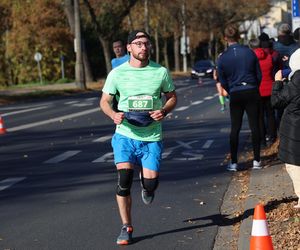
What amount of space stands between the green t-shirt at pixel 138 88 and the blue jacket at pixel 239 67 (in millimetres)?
3546

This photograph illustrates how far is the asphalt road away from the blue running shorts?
0.72 meters

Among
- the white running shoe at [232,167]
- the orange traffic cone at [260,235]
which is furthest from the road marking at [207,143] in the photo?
the orange traffic cone at [260,235]

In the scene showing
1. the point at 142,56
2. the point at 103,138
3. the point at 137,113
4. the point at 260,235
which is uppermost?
the point at 142,56

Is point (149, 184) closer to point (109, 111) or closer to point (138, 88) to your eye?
point (109, 111)

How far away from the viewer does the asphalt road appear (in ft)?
21.3

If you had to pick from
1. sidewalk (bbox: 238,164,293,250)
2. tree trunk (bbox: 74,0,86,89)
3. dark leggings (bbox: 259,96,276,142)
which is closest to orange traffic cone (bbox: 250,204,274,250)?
sidewalk (bbox: 238,164,293,250)

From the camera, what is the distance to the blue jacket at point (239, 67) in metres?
9.57

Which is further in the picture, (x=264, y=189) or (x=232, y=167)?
(x=232, y=167)

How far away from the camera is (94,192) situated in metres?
8.77

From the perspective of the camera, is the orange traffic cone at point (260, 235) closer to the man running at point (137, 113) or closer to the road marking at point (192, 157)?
the man running at point (137, 113)

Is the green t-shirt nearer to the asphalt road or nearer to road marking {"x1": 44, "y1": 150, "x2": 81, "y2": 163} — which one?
the asphalt road

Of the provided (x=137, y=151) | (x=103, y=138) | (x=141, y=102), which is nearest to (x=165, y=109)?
(x=141, y=102)

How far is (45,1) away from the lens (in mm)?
57125

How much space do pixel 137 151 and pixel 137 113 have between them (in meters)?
0.35
